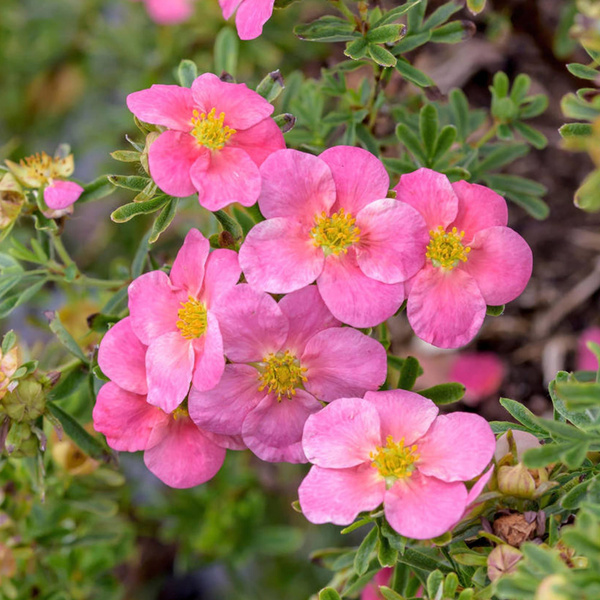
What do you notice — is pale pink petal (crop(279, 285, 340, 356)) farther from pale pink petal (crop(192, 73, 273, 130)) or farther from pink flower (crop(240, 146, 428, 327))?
pale pink petal (crop(192, 73, 273, 130))

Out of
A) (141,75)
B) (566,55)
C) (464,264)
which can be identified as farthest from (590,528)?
(141,75)

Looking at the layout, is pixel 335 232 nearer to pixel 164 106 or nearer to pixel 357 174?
pixel 357 174

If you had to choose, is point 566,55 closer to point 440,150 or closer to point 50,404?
point 440,150

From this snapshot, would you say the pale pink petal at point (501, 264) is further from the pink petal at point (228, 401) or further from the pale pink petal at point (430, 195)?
the pink petal at point (228, 401)

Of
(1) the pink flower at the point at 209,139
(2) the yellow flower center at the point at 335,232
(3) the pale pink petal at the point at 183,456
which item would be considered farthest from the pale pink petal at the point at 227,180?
(3) the pale pink petal at the point at 183,456

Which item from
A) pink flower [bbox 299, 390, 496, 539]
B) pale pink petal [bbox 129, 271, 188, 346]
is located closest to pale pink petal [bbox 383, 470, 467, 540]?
pink flower [bbox 299, 390, 496, 539]
